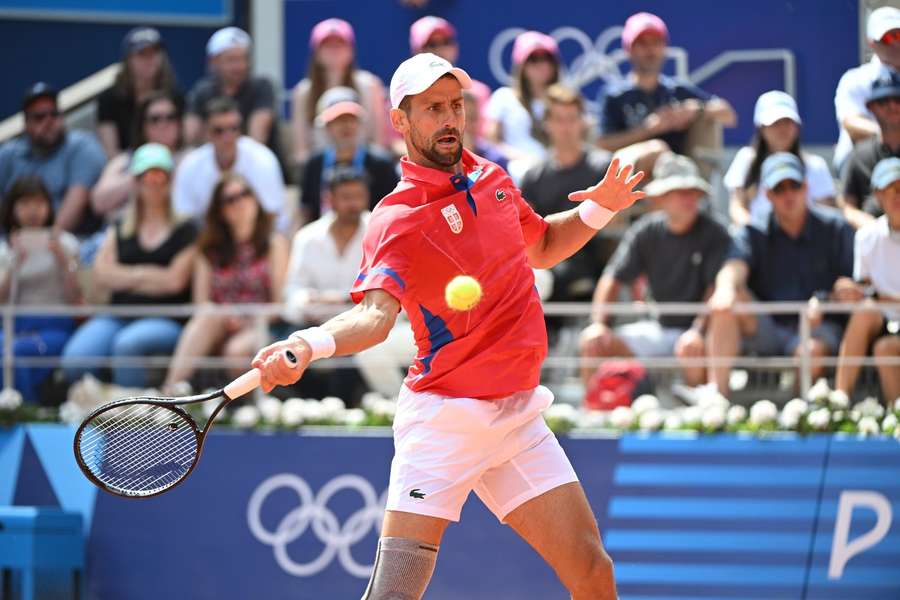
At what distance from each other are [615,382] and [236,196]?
249 centimetres

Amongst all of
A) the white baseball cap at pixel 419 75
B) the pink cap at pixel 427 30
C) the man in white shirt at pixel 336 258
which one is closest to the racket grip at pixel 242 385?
the white baseball cap at pixel 419 75

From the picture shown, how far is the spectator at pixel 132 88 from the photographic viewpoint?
34.1 feet

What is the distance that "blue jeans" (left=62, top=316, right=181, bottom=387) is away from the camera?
8570mm

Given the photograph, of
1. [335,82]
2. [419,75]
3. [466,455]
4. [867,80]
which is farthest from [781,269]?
[419,75]

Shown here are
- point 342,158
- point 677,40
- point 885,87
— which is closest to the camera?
point 885,87

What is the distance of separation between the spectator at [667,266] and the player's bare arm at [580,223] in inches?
99.8

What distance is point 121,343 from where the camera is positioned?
8586 mm

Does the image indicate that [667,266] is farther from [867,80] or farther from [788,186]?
[867,80]

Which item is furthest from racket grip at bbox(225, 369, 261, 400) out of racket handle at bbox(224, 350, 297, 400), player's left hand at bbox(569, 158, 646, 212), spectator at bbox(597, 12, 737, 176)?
spectator at bbox(597, 12, 737, 176)

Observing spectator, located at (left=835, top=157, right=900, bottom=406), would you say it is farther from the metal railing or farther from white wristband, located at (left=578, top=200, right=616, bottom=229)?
white wristband, located at (left=578, top=200, right=616, bottom=229)

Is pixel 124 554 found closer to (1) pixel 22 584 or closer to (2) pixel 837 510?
(1) pixel 22 584

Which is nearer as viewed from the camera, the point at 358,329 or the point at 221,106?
the point at 358,329

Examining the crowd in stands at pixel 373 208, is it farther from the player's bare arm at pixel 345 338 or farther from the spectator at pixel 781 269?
the player's bare arm at pixel 345 338

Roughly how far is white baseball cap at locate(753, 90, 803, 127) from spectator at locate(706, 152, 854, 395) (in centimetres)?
34
